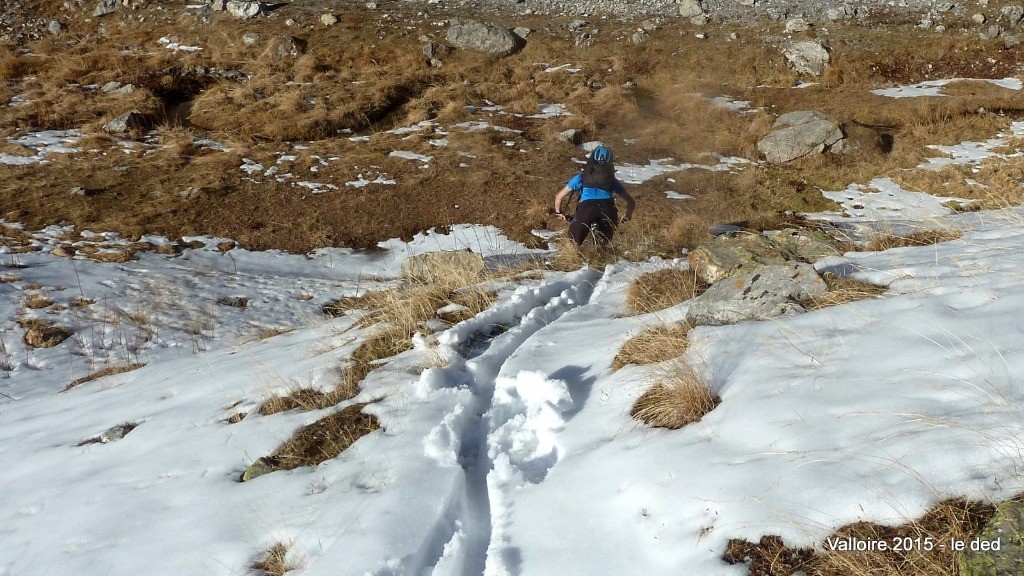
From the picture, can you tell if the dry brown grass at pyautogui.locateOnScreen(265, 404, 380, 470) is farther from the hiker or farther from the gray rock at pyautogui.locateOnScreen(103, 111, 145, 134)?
the gray rock at pyautogui.locateOnScreen(103, 111, 145, 134)

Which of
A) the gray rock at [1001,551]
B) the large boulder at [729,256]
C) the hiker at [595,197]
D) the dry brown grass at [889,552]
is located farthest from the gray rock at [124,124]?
the gray rock at [1001,551]

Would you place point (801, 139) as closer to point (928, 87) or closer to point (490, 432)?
point (928, 87)

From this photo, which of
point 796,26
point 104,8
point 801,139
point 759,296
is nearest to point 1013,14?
point 796,26

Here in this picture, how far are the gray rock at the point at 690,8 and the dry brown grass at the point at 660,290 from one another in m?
18.7

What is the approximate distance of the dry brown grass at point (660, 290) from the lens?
193 inches

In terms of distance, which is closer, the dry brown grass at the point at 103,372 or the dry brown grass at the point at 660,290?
the dry brown grass at the point at 660,290

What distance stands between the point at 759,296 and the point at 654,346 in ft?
3.17

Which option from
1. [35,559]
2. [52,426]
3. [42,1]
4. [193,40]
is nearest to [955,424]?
[35,559]

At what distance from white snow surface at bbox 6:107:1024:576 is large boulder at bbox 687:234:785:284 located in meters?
0.66

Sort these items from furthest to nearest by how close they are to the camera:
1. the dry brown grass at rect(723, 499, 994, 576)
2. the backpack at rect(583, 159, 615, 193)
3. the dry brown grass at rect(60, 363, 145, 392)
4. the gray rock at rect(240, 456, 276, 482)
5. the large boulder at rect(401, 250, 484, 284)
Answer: the large boulder at rect(401, 250, 484, 284)
the backpack at rect(583, 159, 615, 193)
the dry brown grass at rect(60, 363, 145, 392)
the gray rock at rect(240, 456, 276, 482)
the dry brown grass at rect(723, 499, 994, 576)

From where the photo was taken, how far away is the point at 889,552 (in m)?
1.91

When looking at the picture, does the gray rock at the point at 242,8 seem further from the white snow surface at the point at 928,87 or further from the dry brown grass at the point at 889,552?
the dry brown grass at the point at 889,552

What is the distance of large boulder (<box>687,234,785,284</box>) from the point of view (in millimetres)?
5365

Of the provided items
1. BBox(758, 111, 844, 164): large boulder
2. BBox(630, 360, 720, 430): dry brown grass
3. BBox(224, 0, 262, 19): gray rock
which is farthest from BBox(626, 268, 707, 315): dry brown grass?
BBox(224, 0, 262, 19): gray rock
